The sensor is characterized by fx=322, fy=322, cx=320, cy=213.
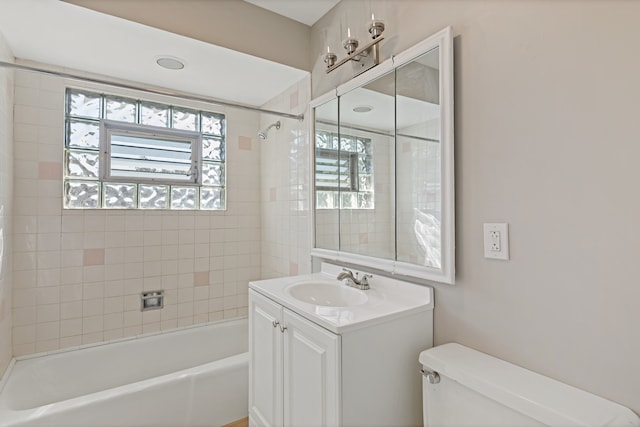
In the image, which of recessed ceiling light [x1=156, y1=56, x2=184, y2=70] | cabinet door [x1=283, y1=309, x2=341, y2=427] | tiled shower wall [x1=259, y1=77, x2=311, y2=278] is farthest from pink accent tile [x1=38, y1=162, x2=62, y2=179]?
cabinet door [x1=283, y1=309, x2=341, y2=427]

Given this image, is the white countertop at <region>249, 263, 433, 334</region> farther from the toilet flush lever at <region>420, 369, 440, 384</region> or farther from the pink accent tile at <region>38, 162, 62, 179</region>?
the pink accent tile at <region>38, 162, 62, 179</region>

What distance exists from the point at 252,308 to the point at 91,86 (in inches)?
75.5

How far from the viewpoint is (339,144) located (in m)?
1.92

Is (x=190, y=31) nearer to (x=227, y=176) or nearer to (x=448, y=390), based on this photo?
(x=227, y=176)

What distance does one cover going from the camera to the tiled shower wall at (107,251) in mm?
2018

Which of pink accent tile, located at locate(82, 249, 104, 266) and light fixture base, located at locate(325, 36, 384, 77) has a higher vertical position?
light fixture base, located at locate(325, 36, 384, 77)

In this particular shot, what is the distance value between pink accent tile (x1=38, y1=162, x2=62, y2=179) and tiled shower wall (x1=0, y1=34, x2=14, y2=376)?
0.15 m

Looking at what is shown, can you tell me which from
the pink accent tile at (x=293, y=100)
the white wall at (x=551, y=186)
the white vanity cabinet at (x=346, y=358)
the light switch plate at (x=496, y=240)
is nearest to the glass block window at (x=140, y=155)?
the pink accent tile at (x=293, y=100)

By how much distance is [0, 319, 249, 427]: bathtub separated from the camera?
1.51m

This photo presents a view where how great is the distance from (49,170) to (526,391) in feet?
8.96

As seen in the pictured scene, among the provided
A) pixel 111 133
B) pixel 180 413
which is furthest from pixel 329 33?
pixel 180 413

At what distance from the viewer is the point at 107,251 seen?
88.6 inches

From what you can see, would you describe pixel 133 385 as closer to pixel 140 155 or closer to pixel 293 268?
pixel 293 268

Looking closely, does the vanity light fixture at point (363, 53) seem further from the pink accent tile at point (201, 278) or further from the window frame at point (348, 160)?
the pink accent tile at point (201, 278)
